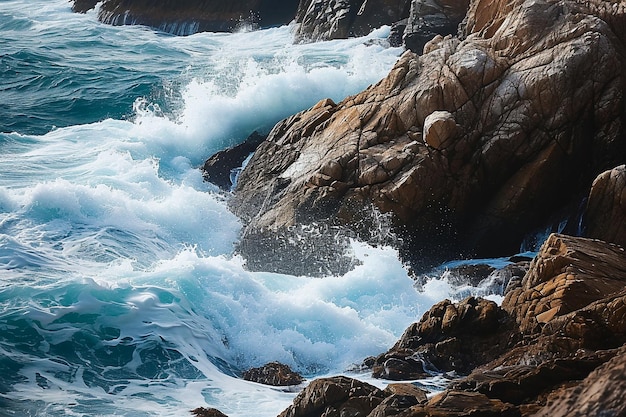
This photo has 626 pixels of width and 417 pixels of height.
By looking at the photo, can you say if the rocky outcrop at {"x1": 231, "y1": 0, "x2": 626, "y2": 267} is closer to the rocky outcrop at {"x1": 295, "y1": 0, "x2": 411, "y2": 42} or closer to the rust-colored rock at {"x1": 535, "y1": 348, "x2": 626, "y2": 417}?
the rust-colored rock at {"x1": 535, "y1": 348, "x2": 626, "y2": 417}

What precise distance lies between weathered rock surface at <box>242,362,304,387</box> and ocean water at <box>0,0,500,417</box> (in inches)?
7.9

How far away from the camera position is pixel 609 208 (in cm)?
1134

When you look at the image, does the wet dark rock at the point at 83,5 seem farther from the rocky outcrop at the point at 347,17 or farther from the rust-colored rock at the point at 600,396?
the rust-colored rock at the point at 600,396

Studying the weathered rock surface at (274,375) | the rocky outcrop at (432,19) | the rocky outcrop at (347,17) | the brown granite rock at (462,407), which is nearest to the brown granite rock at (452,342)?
the weathered rock surface at (274,375)

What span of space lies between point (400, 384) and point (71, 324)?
4.09 metres

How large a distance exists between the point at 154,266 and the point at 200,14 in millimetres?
22068

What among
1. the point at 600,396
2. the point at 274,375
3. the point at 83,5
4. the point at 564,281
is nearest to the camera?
the point at 600,396

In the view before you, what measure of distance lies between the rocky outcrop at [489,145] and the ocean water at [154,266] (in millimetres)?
870

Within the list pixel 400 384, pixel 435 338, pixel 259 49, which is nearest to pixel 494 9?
pixel 435 338

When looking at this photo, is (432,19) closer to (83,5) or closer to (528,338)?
(528,338)

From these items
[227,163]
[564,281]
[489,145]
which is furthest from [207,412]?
[227,163]

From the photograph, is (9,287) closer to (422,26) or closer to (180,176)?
(180,176)

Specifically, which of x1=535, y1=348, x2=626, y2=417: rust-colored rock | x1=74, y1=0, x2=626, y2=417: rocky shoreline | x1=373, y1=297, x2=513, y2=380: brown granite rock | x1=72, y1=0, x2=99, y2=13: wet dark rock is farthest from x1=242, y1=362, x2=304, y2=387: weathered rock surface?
x1=72, y1=0, x2=99, y2=13: wet dark rock

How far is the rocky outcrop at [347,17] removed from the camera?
26.2m
